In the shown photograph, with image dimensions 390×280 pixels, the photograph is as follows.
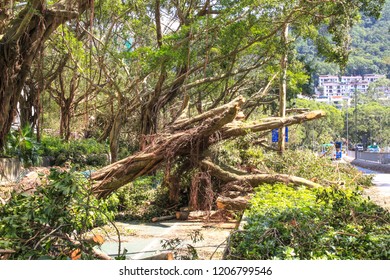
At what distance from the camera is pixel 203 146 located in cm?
1203

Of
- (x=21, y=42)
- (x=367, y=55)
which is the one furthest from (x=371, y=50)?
(x=21, y=42)

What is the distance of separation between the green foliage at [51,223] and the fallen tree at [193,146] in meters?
3.89

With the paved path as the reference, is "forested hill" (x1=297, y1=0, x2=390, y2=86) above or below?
above

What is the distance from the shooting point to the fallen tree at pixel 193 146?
10.5m

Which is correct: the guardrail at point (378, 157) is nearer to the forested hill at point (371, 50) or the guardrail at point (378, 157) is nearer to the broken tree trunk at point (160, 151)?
the forested hill at point (371, 50)

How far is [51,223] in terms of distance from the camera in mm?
5496

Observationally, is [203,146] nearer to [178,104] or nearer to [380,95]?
[178,104]

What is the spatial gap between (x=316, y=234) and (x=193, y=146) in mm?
6429

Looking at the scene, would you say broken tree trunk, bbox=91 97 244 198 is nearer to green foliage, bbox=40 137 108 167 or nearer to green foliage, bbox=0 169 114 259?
green foliage, bbox=0 169 114 259

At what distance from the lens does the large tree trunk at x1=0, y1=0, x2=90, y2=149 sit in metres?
7.87

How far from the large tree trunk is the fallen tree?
7.54 ft

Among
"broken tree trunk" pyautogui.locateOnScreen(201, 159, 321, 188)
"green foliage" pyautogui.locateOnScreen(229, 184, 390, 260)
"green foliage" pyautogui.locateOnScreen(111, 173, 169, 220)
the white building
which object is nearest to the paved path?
"green foliage" pyautogui.locateOnScreen(111, 173, 169, 220)

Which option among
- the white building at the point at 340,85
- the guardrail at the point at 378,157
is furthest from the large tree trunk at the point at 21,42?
the guardrail at the point at 378,157
